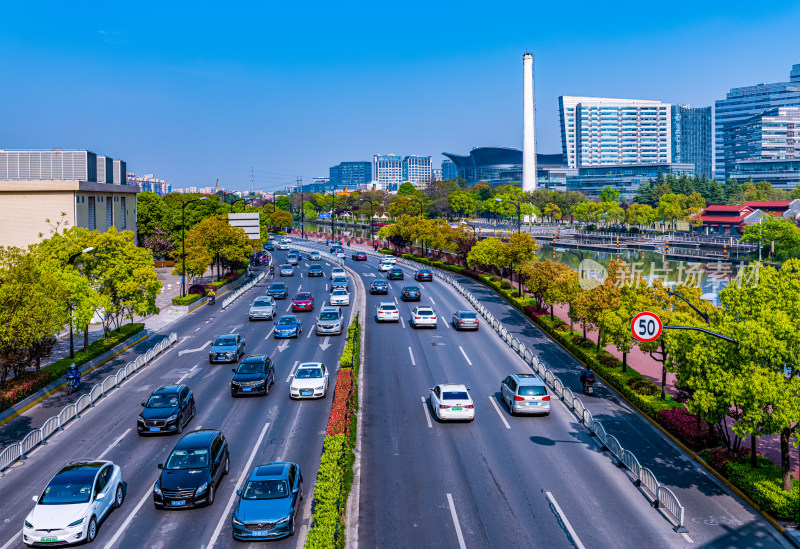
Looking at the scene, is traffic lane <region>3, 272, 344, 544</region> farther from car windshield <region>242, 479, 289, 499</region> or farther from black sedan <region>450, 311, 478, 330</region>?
black sedan <region>450, 311, 478, 330</region>

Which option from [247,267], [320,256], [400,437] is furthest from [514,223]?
[400,437]

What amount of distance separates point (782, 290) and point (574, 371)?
52.5 feet

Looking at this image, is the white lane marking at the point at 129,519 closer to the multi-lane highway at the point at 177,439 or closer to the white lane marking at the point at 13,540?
the multi-lane highway at the point at 177,439

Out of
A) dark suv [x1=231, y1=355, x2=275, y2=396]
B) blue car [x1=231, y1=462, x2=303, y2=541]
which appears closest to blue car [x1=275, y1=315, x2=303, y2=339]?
dark suv [x1=231, y1=355, x2=275, y2=396]

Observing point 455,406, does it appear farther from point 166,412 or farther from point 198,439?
point 166,412

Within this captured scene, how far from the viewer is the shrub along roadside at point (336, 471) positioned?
16.2m

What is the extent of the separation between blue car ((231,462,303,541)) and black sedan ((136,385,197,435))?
8344 mm

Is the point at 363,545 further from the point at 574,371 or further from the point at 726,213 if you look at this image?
the point at 726,213

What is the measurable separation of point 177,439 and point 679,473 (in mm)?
19235

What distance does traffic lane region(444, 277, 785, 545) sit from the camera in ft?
63.2

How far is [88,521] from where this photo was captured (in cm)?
1759

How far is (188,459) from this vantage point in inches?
796

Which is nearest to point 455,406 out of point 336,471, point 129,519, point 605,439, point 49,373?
point 605,439

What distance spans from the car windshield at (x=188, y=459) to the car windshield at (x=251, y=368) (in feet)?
37.0
